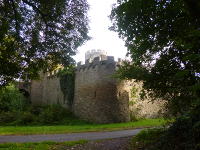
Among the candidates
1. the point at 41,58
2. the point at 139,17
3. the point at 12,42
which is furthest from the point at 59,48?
the point at 139,17

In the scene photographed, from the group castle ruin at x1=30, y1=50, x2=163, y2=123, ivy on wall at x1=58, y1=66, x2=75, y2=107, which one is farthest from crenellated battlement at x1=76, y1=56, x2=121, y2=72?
ivy on wall at x1=58, y1=66, x2=75, y2=107

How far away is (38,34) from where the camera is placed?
424 inches

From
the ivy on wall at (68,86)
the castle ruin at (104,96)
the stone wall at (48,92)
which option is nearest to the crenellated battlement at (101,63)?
the castle ruin at (104,96)

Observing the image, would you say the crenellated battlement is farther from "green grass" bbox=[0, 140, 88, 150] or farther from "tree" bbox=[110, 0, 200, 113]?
"green grass" bbox=[0, 140, 88, 150]

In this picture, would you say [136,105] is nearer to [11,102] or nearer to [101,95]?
[101,95]

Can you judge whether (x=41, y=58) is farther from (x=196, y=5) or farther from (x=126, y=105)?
(x=126, y=105)

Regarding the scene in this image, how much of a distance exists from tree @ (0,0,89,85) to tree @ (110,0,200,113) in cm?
195

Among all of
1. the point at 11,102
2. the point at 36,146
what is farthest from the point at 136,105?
the point at 36,146

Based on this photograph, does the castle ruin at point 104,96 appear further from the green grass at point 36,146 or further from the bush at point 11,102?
the green grass at point 36,146

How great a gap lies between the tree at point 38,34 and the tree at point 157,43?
195cm

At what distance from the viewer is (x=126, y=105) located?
25719mm

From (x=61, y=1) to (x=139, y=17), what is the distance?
3123mm

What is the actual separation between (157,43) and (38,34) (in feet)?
16.4

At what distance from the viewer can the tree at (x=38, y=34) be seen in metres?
10.1
